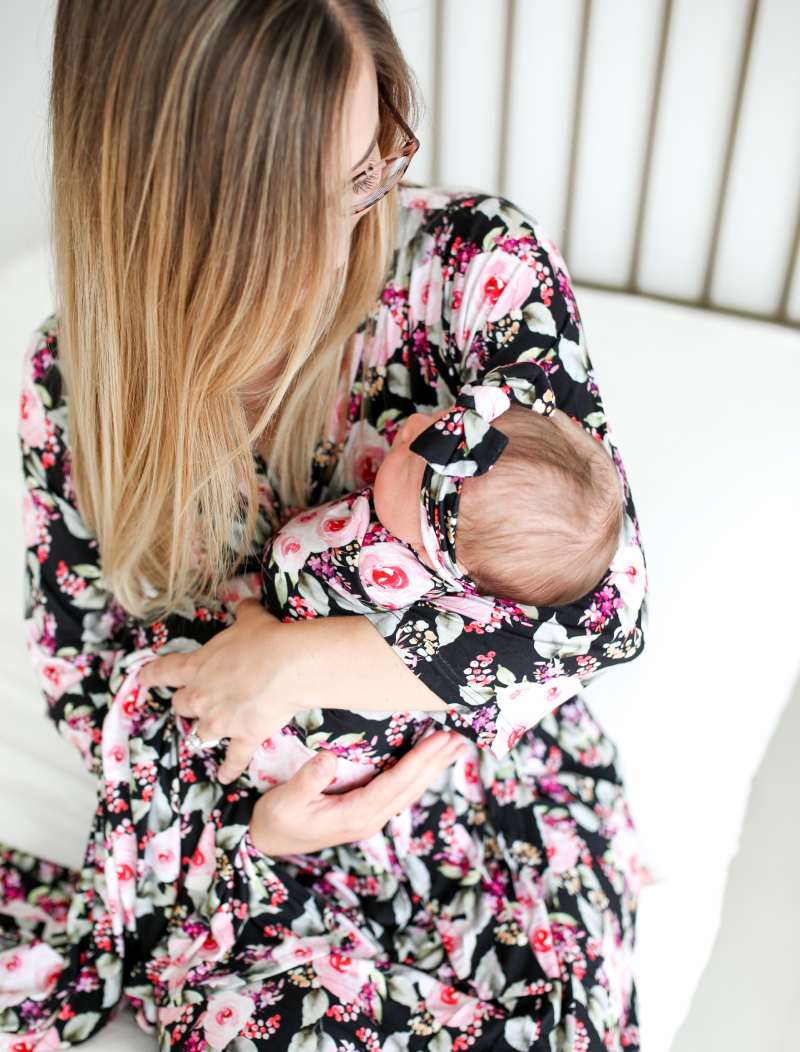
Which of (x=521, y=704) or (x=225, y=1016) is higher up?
(x=521, y=704)

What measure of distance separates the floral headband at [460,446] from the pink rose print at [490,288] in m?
0.14

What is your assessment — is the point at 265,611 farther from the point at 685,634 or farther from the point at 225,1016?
the point at 685,634

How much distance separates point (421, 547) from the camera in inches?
36.8

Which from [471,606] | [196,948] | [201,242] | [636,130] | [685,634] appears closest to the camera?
[201,242]

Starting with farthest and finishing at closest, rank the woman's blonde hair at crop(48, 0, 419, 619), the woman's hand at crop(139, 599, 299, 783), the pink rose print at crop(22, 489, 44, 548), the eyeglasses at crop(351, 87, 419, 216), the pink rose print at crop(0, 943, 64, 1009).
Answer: the pink rose print at crop(22, 489, 44, 548) → the pink rose print at crop(0, 943, 64, 1009) → the woman's hand at crop(139, 599, 299, 783) → the eyeglasses at crop(351, 87, 419, 216) → the woman's blonde hair at crop(48, 0, 419, 619)

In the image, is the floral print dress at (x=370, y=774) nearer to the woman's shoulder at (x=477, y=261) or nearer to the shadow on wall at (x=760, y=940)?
the woman's shoulder at (x=477, y=261)

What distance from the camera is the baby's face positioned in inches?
36.8

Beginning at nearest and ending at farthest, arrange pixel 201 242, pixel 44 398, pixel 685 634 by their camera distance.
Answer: pixel 201 242 → pixel 44 398 → pixel 685 634

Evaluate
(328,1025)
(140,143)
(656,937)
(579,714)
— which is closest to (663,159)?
(579,714)

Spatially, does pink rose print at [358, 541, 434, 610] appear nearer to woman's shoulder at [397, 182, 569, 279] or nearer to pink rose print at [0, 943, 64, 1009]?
woman's shoulder at [397, 182, 569, 279]

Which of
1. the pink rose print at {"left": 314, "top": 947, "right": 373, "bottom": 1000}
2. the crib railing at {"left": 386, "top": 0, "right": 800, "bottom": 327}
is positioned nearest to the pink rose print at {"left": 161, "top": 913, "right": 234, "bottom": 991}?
the pink rose print at {"left": 314, "top": 947, "right": 373, "bottom": 1000}

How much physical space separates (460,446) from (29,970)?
0.79m

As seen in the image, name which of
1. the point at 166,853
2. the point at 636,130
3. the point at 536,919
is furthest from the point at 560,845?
the point at 636,130

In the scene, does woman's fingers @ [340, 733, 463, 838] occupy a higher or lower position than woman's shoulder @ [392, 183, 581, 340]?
lower
